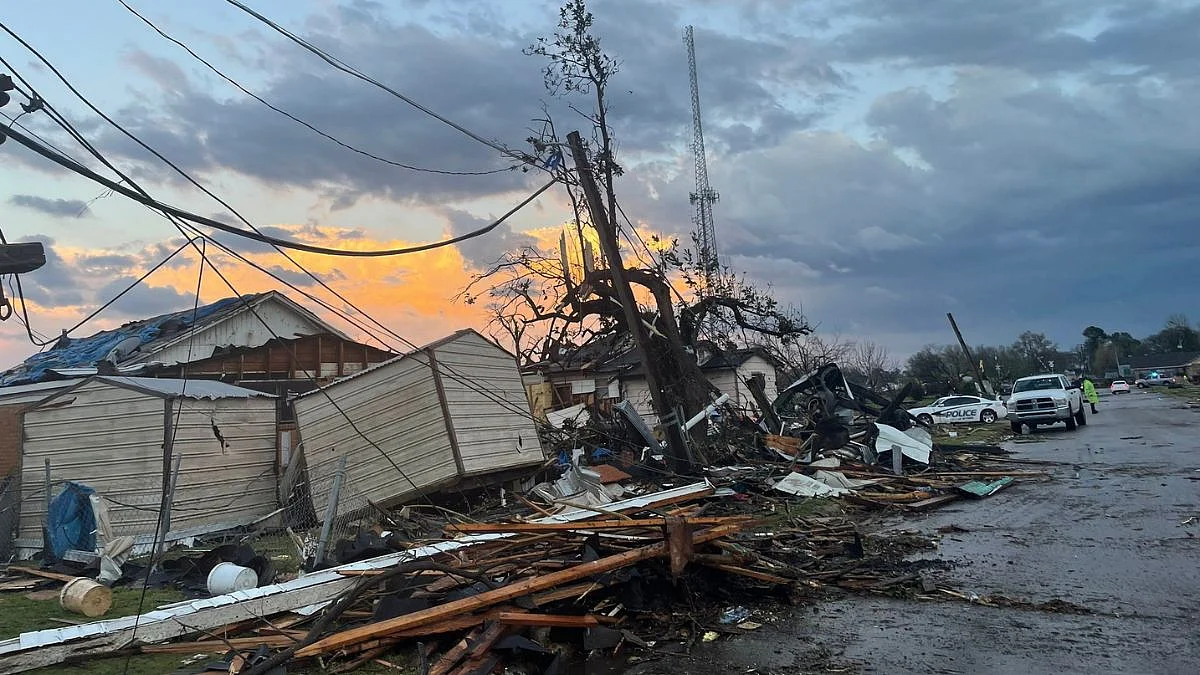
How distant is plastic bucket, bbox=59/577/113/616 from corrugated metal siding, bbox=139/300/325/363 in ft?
55.9

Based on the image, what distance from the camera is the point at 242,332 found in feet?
88.2

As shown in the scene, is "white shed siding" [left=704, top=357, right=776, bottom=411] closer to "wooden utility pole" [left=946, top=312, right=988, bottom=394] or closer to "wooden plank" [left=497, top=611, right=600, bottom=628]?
"wooden utility pole" [left=946, top=312, right=988, bottom=394]

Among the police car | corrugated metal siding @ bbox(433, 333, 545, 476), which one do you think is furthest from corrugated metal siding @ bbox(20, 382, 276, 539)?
the police car

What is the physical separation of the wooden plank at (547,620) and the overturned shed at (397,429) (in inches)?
285

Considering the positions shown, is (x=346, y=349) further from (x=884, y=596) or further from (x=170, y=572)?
(x=884, y=596)

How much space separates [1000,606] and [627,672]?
141 inches

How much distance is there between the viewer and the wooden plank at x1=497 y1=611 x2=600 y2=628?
583 cm

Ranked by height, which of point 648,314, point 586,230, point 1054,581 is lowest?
point 1054,581

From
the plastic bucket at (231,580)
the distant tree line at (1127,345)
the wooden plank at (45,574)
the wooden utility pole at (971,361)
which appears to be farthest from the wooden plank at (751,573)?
the distant tree line at (1127,345)

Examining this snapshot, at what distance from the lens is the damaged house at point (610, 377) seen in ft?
90.7

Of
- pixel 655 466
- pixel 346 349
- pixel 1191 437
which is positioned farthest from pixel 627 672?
pixel 346 349

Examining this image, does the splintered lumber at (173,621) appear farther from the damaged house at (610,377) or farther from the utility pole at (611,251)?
the damaged house at (610,377)

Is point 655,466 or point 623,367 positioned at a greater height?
point 623,367

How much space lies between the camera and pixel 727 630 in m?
6.43
